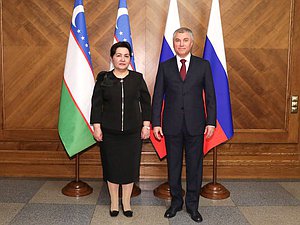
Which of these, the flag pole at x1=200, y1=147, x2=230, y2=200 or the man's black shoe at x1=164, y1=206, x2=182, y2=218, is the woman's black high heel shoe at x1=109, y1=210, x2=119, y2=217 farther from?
the flag pole at x1=200, y1=147, x2=230, y2=200

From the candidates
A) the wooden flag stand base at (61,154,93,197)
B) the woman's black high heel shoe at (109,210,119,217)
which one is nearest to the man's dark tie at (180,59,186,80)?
the woman's black high heel shoe at (109,210,119,217)

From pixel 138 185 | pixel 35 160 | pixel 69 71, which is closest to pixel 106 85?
pixel 69 71

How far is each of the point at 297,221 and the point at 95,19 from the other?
9.32 ft

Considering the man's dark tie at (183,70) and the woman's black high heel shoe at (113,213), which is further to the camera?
the woman's black high heel shoe at (113,213)

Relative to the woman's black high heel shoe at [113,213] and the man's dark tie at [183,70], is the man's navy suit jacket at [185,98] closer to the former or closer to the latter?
the man's dark tie at [183,70]

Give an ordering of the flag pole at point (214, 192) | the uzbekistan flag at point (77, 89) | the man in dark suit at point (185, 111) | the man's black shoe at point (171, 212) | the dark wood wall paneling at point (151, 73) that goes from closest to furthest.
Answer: the man in dark suit at point (185, 111) < the man's black shoe at point (171, 212) < the uzbekistan flag at point (77, 89) < the flag pole at point (214, 192) < the dark wood wall paneling at point (151, 73)

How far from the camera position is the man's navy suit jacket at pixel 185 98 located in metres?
2.99

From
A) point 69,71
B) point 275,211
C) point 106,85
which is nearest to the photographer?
point 106,85

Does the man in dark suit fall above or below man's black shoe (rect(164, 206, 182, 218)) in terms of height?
above

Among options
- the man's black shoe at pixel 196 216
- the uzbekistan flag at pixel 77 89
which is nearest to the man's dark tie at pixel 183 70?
the uzbekistan flag at pixel 77 89

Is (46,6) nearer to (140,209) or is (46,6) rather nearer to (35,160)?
(35,160)

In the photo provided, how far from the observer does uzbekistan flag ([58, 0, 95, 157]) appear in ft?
11.4

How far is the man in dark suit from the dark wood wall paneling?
1.12m

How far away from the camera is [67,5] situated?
4.07m
